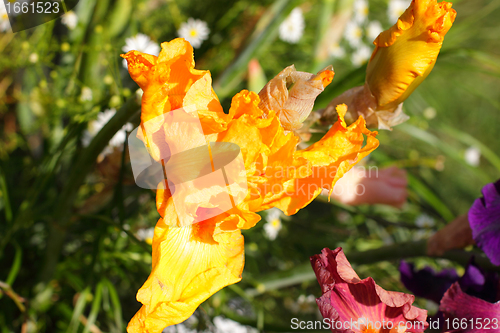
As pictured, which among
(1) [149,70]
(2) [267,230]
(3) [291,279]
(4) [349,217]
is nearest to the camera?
(1) [149,70]

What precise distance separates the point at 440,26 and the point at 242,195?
0.51 ft

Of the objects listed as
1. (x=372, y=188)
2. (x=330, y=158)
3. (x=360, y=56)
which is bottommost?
(x=372, y=188)

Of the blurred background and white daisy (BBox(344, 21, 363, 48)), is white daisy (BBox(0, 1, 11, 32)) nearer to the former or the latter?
the blurred background

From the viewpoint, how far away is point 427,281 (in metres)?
0.32

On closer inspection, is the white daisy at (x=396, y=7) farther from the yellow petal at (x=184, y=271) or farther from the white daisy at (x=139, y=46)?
the yellow petal at (x=184, y=271)

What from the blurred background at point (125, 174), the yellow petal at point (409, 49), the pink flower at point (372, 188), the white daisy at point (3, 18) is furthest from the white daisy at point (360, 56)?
the white daisy at point (3, 18)

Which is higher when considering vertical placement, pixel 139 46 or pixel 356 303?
pixel 139 46

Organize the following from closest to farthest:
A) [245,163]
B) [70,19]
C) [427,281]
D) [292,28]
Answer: [245,163]
[427,281]
[70,19]
[292,28]

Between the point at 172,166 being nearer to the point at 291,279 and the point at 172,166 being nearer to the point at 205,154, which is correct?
the point at 205,154

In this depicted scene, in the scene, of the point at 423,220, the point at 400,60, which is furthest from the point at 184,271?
the point at 423,220

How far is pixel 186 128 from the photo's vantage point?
193 millimetres

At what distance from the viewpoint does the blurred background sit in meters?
0.34

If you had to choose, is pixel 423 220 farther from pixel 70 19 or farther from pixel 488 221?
pixel 70 19

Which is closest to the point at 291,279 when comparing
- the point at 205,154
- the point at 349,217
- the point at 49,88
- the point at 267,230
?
the point at 267,230
